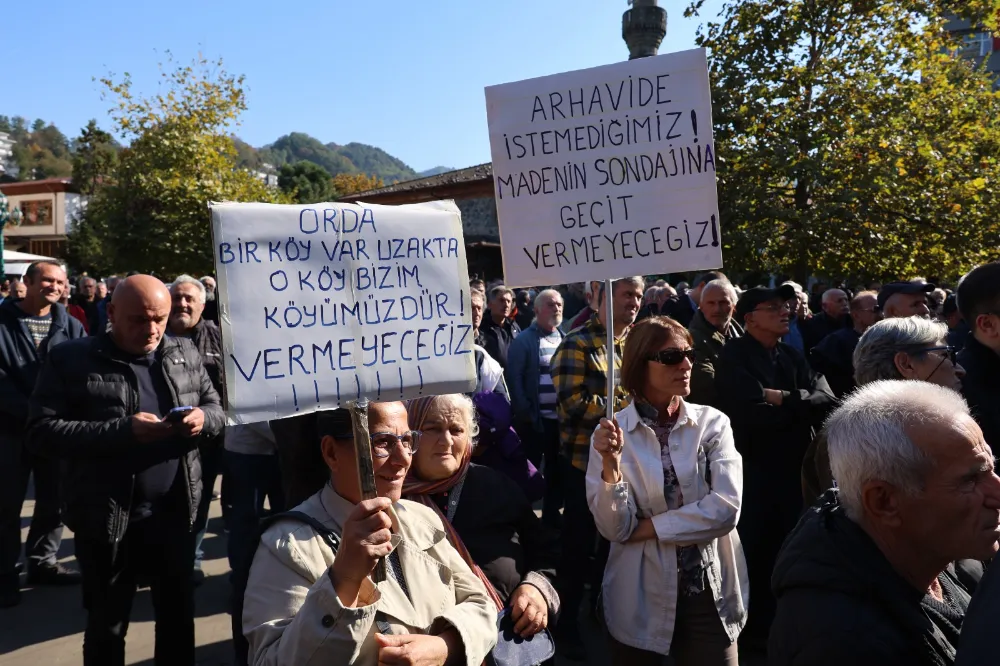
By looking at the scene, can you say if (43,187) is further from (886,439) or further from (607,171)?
(886,439)

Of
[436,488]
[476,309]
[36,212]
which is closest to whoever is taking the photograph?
[436,488]

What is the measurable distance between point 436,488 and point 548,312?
354 cm

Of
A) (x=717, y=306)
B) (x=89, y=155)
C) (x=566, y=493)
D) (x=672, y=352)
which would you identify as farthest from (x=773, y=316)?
(x=89, y=155)

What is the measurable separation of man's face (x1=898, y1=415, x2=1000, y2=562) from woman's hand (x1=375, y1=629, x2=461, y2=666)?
1.12 m

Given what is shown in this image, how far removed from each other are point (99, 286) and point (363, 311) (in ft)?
41.8

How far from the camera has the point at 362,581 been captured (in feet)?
5.90

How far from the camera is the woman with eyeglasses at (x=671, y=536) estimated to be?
2.89 metres

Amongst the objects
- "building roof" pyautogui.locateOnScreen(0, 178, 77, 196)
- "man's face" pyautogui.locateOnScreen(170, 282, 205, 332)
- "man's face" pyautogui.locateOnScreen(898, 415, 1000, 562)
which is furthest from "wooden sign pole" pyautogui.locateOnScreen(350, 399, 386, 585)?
"building roof" pyautogui.locateOnScreen(0, 178, 77, 196)

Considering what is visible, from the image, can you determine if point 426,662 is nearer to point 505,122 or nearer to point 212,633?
point 505,122

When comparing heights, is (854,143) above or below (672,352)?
above

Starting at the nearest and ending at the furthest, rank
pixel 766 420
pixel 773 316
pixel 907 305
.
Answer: pixel 766 420 < pixel 773 316 < pixel 907 305

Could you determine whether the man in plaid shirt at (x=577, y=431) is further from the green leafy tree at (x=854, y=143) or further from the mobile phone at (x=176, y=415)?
the green leafy tree at (x=854, y=143)

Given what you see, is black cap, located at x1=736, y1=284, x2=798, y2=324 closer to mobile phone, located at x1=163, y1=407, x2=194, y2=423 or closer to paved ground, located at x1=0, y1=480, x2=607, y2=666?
paved ground, located at x1=0, y1=480, x2=607, y2=666

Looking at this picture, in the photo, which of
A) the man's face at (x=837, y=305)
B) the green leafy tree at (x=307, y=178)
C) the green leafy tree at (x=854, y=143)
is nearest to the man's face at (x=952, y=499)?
the man's face at (x=837, y=305)
